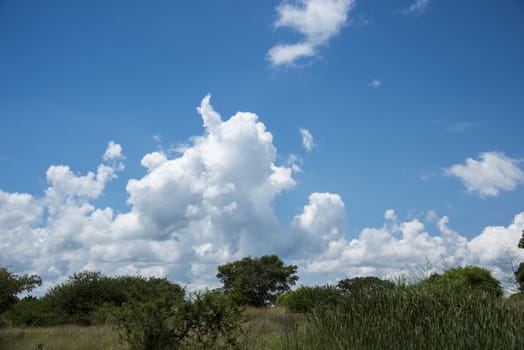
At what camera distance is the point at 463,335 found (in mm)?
8688

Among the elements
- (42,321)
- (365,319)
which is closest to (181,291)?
(365,319)

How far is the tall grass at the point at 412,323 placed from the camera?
29.3 ft

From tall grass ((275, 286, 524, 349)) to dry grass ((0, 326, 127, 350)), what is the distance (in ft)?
20.1

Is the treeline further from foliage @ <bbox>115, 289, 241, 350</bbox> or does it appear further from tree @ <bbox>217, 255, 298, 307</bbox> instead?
tree @ <bbox>217, 255, 298, 307</bbox>

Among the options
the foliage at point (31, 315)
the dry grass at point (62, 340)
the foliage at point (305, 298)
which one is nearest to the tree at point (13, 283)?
the foliage at point (31, 315)

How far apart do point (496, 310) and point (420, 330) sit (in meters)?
2.71

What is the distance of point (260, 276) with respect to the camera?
134 feet

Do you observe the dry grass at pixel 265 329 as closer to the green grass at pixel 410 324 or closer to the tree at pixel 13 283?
the green grass at pixel 410 324

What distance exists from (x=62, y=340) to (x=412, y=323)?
11954 mm

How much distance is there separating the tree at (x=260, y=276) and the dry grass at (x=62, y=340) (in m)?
21.3

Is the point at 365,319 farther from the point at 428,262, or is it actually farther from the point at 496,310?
the point at 428,262

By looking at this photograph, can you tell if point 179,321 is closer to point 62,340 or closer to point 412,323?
point 412,323

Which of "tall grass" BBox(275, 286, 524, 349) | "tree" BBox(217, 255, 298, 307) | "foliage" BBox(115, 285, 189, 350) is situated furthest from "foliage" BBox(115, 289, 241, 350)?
"tree" BBox(217, 255, 298, 307)

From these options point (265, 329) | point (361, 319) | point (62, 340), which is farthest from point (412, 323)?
point (62, 340)
